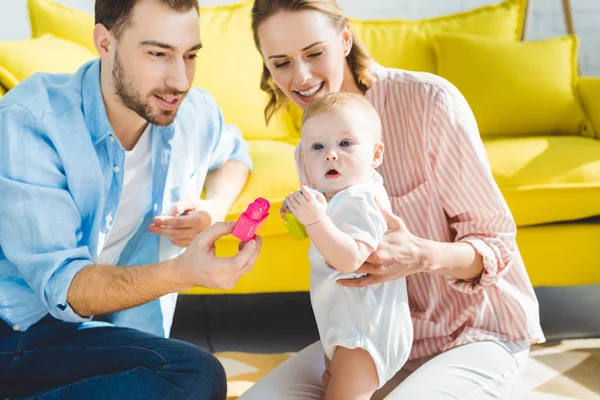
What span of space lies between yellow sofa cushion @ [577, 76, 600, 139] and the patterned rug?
2.82 feet

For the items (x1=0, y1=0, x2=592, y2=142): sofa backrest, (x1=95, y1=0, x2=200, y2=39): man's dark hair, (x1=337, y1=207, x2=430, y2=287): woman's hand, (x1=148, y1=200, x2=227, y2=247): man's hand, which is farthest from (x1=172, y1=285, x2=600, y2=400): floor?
(x1=95, y1=0, x2=200, y2=39): man's dark hair

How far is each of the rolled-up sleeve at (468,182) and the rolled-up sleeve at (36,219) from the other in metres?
0.73

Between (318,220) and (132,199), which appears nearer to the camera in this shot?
(318,220)

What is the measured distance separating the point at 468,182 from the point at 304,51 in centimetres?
42

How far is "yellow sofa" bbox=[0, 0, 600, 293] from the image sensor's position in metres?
2.19

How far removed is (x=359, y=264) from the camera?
130 cm

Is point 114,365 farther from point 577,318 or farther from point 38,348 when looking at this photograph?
point 577,318

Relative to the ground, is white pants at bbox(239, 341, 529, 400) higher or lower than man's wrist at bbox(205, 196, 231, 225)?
lower

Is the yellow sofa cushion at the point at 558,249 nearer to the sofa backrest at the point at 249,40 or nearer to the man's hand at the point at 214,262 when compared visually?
the sofa backrest at the point at 249,40

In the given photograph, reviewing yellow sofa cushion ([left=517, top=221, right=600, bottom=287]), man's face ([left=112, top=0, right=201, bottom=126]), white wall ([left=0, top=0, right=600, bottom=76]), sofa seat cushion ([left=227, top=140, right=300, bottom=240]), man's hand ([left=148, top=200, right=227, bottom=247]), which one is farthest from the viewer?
white wall ([left=0, top=0, right=600, bottom=76])

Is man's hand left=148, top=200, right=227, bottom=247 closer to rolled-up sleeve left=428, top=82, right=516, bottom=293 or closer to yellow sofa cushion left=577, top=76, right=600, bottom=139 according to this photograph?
rolled-up sleeve left=428, top=82, right=516, bottom=293

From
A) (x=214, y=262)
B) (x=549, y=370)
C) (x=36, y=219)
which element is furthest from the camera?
(x=549, y=370)

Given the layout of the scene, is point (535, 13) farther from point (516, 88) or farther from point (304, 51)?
point (304, 51)

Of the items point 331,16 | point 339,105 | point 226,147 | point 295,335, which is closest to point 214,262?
point 339,105
